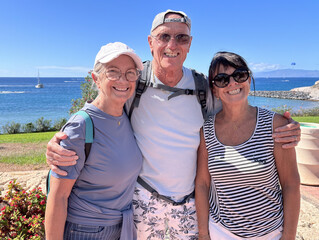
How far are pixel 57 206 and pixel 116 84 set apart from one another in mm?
1068

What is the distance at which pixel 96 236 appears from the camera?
6.88 feet

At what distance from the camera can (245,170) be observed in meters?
2.19

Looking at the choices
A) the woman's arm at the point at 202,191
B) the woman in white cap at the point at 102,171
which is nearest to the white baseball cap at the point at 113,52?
the woman in white cap at the point at 102,171

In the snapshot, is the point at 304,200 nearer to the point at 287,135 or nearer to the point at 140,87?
the point at 287,135

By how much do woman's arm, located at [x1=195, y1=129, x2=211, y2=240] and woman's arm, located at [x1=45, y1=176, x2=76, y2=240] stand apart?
1.21 meters

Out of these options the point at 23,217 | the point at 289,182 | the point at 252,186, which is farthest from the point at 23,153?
the point at 289,182

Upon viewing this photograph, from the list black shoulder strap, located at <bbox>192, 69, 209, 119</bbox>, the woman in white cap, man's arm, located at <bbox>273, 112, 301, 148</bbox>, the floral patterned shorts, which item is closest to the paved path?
the floral patterned shorts

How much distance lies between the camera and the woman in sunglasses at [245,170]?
86.2 inches

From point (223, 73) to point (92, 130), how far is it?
50.6 inches

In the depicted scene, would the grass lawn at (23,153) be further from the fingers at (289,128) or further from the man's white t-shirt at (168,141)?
the fingers at (289,128)

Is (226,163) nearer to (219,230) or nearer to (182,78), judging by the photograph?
(219,230)

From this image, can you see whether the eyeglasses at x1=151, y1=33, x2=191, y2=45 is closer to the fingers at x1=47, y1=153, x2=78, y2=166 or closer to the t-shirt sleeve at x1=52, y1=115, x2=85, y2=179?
the t-shirt sleeve at x1=52, y1=115, x2=85, y2=179

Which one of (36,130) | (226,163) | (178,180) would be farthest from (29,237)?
(36,130)

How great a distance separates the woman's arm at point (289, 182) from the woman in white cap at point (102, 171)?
50.5 inches
